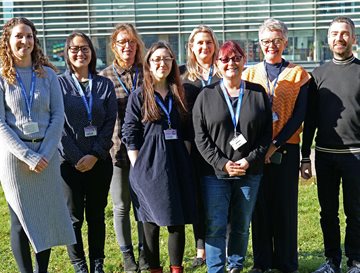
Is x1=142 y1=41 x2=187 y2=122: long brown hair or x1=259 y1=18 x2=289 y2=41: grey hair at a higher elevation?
x1=259 y1=18 x2=289 y2=41: grey hair

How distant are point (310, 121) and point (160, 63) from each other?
147 centimetres

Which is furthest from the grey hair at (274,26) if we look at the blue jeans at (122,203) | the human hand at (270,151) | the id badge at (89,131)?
the blue jeans at (122,203)

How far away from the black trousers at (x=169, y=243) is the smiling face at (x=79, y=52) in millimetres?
1538

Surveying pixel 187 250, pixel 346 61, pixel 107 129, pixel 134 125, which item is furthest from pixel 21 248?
pixel 346 61

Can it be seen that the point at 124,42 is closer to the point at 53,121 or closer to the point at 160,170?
the point at 53,121

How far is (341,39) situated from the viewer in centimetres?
521

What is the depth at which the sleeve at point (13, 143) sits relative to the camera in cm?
475

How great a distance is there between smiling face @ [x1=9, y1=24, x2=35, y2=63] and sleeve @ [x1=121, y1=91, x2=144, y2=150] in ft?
3.12

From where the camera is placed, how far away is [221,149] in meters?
5.03

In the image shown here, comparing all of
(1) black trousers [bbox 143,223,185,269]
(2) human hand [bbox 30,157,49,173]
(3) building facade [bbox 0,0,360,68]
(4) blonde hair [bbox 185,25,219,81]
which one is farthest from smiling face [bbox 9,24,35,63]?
(3) building facade [bbox 0,0,360,68]

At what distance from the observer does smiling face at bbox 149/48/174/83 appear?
5102mm

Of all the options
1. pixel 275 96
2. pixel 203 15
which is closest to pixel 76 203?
pixel 275 96

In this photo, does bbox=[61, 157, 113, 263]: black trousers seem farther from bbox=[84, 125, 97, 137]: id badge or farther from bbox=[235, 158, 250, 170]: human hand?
bbox=[235, 158, 250, 170]: human hand

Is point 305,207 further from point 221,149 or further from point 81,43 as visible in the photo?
point 81,43
